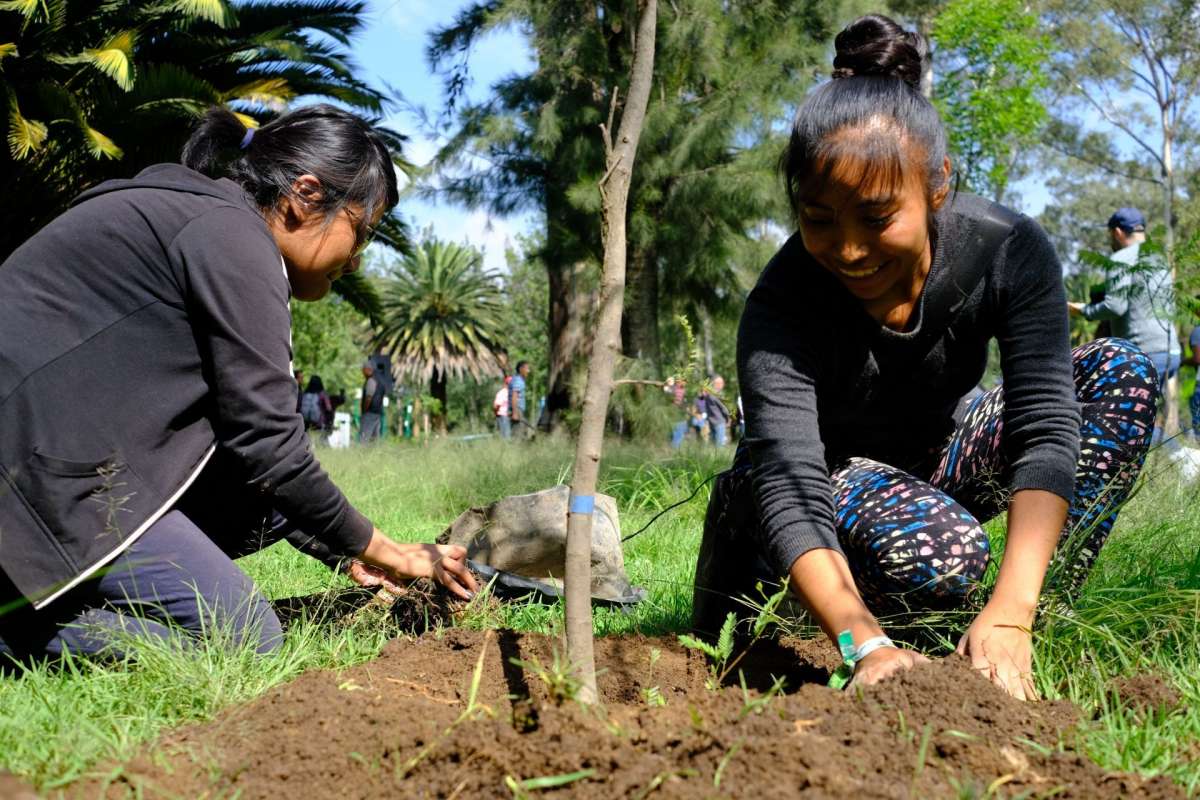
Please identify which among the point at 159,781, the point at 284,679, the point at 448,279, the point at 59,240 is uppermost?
the point at 59,240

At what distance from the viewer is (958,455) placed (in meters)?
2.37

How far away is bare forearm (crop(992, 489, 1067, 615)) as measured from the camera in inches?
67.5

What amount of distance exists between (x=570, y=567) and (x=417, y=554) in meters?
0.90

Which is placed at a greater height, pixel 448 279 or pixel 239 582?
pixel 239 582

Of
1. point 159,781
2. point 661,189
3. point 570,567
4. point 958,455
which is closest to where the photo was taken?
point 159,781

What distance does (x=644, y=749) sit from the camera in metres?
1.26

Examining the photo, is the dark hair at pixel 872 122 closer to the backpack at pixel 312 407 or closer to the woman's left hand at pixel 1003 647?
the woman's left hand at pixel 1003 647

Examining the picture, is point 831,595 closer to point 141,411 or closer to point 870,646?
point 870,646

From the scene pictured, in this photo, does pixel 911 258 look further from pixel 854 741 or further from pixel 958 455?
pixel 854 741

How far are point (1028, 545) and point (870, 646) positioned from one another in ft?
1.32

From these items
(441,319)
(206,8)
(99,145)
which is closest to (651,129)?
(206,8)

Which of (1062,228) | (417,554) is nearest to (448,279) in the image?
(1062,228)

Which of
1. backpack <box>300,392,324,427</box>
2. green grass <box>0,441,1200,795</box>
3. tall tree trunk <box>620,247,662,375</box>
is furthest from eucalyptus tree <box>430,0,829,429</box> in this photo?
backpack <box>300,392,324,427</box>

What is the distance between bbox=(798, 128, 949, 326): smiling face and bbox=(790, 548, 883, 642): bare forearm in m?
0.57
